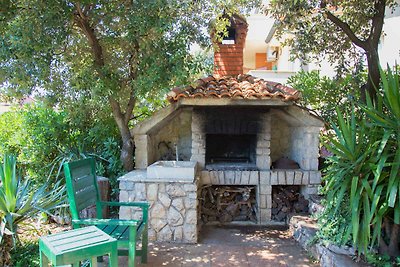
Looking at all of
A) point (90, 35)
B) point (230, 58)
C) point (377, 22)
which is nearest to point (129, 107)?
point (90, 35)

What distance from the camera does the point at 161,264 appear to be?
12.4 ft

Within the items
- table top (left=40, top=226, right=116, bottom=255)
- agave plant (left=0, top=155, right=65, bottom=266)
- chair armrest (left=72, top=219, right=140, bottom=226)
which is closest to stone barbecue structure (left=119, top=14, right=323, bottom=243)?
agave plant (left=0, top=155, right=65, bottom=266)

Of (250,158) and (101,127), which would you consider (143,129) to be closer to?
(101,127)

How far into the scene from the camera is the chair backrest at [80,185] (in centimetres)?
323

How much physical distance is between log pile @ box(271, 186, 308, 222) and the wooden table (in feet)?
11.6

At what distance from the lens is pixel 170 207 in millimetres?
4426

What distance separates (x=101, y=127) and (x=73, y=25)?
1.72 meters

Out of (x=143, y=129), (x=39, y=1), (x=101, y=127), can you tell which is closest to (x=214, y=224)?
(x=143, y=129)

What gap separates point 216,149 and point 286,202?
1.65 m

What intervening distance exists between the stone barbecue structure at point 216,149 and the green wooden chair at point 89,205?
765 millimetres

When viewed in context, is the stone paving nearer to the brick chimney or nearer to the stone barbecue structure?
the stone barbecue structure

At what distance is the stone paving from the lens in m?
3.85

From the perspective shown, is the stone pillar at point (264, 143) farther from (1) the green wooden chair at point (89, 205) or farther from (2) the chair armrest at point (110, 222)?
(2) the chair armrest at point (110, 222)

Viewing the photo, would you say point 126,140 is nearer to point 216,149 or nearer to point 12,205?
point 216,149
